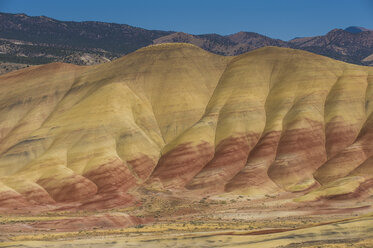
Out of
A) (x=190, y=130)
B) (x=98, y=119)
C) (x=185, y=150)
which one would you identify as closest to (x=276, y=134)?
(x=190, y=130)

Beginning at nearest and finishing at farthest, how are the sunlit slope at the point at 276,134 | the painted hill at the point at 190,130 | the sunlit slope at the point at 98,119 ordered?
1. the painted hill at the point at 190,130
2. the sunlit slope at the point at 98,119
3. the sunlit slope at the point at 276,134

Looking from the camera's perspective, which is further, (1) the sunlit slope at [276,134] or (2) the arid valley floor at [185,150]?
(1) the sunlit slope at [276,134]

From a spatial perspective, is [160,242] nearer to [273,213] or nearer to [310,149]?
[273,213]

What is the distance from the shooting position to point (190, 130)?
323ft

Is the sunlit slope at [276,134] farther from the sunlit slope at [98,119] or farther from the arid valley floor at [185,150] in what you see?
the sunlit slope at [98,119]

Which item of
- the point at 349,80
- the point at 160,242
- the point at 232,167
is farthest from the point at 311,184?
the point at 160,242

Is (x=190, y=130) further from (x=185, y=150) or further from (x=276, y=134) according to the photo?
(x=276, y=134)

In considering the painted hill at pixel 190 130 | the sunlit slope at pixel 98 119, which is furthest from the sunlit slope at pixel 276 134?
the sunlit slope at pixel 98 119

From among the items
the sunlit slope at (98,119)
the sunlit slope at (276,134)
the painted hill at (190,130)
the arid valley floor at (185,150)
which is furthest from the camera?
the sunlit slope at (276,134)

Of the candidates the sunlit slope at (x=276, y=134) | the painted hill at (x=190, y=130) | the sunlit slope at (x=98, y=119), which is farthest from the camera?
the sunlit slope at (x=276, y=134)

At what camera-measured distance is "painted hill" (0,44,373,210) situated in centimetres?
8344

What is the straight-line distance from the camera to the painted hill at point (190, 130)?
8344 cm

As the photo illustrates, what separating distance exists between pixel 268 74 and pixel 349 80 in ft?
62.4

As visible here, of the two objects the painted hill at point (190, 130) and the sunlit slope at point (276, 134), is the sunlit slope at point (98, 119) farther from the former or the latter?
the sunlit slope at point (276, 134)
